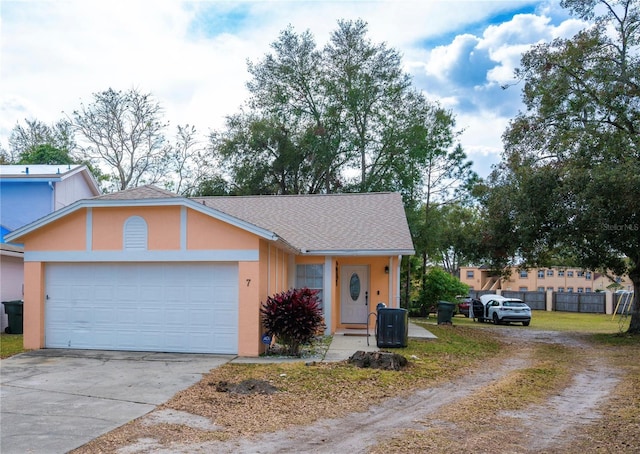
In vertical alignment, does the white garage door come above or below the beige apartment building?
above

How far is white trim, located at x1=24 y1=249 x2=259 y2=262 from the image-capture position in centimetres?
1238

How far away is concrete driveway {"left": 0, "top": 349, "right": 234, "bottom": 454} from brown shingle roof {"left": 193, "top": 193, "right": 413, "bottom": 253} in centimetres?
549

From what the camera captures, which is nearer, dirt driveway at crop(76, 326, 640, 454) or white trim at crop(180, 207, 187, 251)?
dirt driveway at crop(76, 326, 640, 454)

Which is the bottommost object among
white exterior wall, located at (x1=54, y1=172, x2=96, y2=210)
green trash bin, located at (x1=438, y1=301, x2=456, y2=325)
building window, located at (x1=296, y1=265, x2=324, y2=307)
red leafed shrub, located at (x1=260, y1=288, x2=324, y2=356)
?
green trash bin, located at (x1=438, y1=301, x2=456, y2=325)

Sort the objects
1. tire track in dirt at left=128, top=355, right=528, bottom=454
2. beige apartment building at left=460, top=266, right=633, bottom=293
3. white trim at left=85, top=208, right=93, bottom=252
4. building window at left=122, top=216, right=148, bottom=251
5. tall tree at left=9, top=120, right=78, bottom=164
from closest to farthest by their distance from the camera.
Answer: tire track in dirt at left=128, top=355, right=528, bottom=454, building window at left=122, top=216, right=148, bottom=251, white trim at left=85, top=208, right=93, bottom=252, tall tree at left=9, top=120, right=78, bottom=164, beige apartment building at left=460, top=266, right=633, bottom=293

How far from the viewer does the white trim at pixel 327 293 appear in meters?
16.2

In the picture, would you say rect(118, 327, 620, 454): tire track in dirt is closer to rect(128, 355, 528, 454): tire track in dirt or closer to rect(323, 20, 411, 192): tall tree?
rect(128, 355, 528, 454): tire track in dirt

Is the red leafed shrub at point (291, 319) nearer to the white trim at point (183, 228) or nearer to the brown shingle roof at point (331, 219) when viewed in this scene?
the white trim at point (183, 228)

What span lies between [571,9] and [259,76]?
65.0 ft

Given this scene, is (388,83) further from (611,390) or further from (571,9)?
(611,390)

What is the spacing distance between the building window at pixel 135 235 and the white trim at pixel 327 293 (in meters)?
5.61

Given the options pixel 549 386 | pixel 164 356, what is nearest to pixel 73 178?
pixel 164 356

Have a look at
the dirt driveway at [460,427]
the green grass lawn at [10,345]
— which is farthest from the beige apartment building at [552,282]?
the dirt driveway at [460,427]

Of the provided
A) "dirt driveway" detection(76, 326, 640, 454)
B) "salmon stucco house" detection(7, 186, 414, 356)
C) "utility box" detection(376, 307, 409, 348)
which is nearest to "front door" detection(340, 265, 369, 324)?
"utility box" detection(376, 307, 409, 348)
